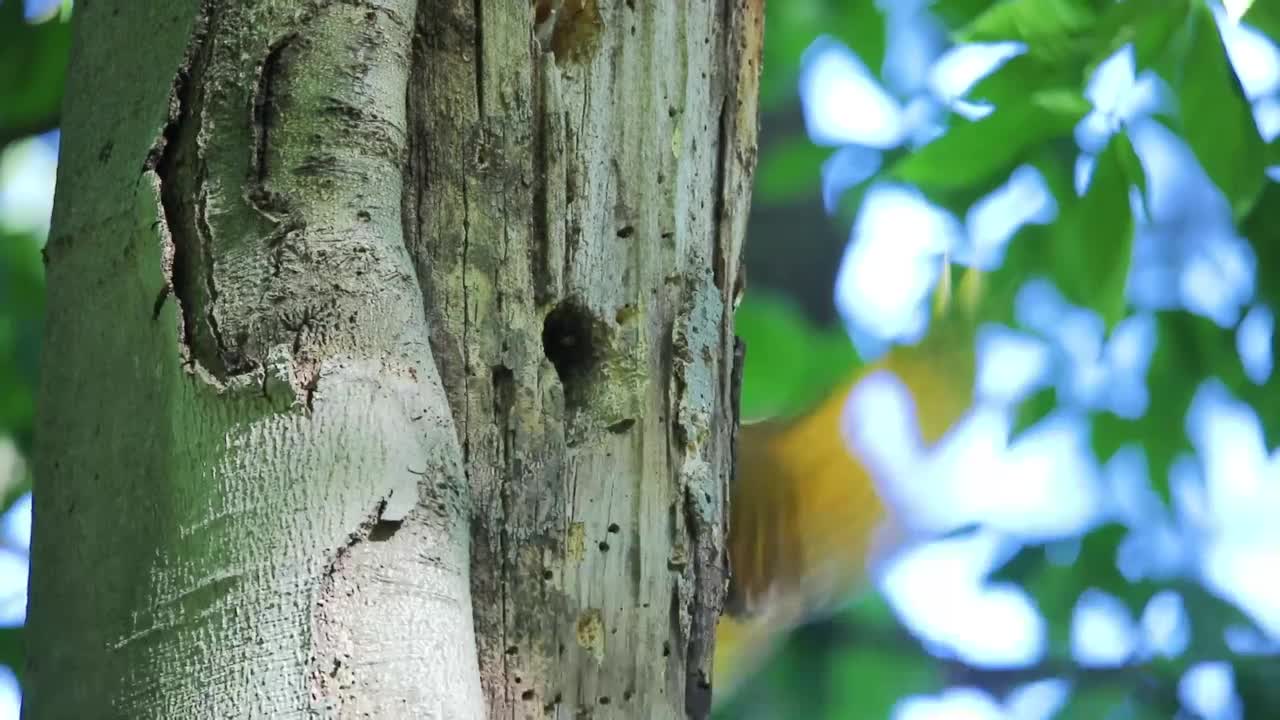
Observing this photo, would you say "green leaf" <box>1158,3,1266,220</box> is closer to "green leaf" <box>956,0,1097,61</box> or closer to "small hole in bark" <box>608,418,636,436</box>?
"green leaf" <box>956,0,1097,61</box>

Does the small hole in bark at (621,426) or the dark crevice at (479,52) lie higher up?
the dark crevice at (479,52)

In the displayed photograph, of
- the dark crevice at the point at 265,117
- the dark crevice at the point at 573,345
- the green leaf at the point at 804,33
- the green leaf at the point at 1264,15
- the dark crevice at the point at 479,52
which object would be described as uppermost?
the green leaf at the point at 804,33

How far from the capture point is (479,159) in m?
1.00

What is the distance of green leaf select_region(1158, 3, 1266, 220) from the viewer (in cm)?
161

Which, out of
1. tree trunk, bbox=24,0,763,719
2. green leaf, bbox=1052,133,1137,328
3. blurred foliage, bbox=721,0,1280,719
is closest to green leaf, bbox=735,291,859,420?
blurred foliage, bbox=721,0,1280,719

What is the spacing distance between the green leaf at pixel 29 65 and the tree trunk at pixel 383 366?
1054 mm

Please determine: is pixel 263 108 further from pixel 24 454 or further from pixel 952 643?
pixel 952 643

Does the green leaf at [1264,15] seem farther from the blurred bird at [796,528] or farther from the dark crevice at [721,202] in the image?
the dark crevice at [721,202]

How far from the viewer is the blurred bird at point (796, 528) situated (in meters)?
1.64

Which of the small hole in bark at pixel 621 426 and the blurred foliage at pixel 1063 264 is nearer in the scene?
the small hole in bark at pixel 621 426

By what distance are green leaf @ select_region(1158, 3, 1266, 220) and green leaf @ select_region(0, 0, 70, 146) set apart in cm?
159

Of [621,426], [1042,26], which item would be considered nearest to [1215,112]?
[1042,26]

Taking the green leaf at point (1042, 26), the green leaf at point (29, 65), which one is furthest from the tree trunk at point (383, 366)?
the green leaf at point (29, 65)

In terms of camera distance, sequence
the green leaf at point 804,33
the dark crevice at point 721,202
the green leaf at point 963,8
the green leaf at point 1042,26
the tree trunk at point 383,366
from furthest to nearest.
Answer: the green leaf at point 804,33, the green leaf at point 963,8, the green leaf at point 1042,26, the dark crevice at point 721,202, the tree trunk at point 383,366
